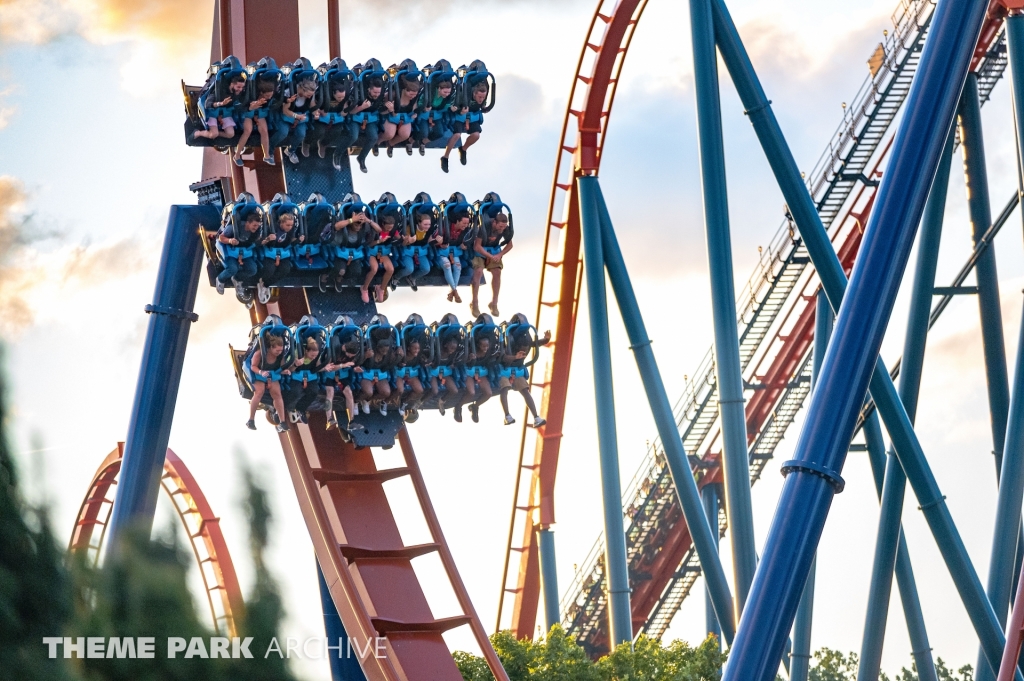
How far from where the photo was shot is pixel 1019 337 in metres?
9.03

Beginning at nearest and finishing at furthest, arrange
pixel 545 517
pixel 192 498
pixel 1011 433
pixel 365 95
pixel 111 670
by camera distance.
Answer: pixel 111 670 < pixel 1011 433 < pixel 365 95 < pixel 545 517 < pixel 192 498

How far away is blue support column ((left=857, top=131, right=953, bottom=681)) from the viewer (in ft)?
30.8

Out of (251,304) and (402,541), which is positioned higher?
(251,304)

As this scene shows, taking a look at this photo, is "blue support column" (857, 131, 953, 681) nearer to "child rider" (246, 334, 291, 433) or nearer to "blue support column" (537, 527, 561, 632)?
"blue support column" (537, 527, 561, 632)

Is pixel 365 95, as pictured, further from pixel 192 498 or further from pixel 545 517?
pixel 192 498

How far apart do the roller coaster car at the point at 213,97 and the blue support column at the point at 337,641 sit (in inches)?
113

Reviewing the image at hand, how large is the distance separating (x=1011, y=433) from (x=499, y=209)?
11.2 ft

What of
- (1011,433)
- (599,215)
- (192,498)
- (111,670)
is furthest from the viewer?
(192,498)

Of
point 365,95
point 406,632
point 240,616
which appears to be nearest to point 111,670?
point 240,616

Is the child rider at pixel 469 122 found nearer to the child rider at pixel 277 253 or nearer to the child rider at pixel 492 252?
the child rider at pixel 492 252

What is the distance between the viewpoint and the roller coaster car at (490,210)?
9.60 metres

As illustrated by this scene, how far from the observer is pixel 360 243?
926 centimetres

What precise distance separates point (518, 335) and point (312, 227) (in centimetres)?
145

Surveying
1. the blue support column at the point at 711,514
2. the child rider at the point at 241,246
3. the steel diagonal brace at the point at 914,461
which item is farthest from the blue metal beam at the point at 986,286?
the child rider at the point at 241,246
